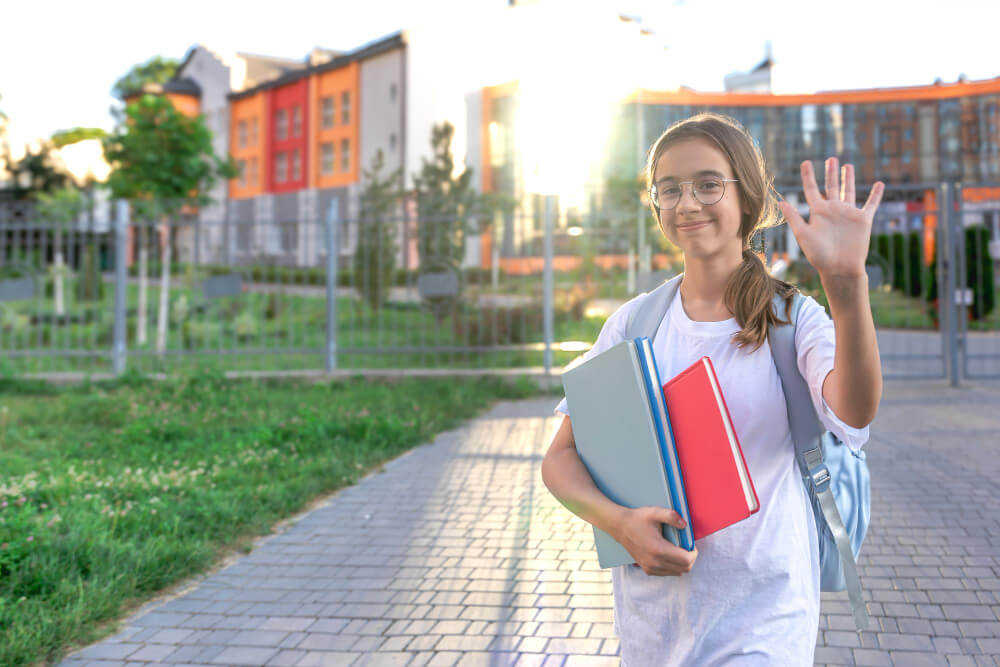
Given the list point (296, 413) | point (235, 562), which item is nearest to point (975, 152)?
point (296, 413)

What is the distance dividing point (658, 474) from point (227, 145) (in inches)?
2347

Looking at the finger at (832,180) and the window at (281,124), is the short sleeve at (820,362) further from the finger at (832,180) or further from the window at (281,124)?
the window at (281,124)

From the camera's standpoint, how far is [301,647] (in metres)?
3.67

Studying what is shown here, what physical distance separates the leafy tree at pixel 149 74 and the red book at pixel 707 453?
235 feet

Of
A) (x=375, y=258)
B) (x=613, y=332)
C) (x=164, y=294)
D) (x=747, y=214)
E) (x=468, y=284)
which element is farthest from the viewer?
(x=164, y=294)

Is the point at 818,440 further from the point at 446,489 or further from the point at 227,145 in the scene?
the point at 227,145

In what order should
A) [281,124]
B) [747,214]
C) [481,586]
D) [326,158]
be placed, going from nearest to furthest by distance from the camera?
[747,214] → [481,586] → [326,158] → [281,124]

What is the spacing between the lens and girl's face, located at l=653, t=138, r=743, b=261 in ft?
6.01

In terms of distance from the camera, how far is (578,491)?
1.81 metres

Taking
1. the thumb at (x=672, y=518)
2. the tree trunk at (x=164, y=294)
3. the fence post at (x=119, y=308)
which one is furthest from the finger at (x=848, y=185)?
the tree trunk at (x=164, y=294)

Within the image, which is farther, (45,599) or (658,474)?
(45,599)

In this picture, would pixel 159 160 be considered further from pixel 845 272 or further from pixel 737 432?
pixel 845 272

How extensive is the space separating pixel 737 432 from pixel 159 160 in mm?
14802

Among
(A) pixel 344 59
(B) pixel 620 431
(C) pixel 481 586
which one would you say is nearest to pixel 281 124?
(A) pixel 344 59
